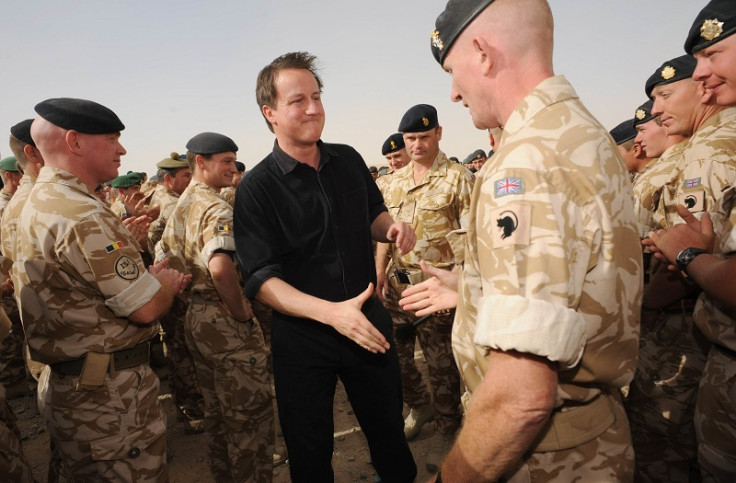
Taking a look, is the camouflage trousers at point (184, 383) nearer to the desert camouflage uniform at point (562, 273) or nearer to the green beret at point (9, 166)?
the green beret at point (9, 166)

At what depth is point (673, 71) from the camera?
3.34m

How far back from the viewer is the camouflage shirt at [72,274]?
7.31 ft

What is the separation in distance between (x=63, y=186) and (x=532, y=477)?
2.83m

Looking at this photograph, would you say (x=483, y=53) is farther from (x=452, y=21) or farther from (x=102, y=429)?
(x=102, y=429)

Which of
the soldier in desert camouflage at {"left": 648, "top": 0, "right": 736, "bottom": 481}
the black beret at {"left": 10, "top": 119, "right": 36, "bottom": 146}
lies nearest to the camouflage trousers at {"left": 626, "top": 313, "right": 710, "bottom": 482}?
Answer: the soldier in desert camouflage at {"left": 648, "top": 0, "right": 736, "bottom": 481}

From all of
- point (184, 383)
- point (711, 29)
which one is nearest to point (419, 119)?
point (711, 29)

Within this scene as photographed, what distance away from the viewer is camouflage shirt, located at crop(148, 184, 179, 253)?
6.55 meters

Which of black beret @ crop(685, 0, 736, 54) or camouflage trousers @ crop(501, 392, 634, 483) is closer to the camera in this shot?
camouflage trousers @ crop(501, 392, 634, 483)

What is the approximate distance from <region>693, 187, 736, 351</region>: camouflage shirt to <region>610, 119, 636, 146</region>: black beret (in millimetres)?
3385

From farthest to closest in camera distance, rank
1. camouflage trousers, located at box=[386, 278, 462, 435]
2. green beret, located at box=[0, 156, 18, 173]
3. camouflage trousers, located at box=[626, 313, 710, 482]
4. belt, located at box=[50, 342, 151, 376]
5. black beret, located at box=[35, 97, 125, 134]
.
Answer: green beret, located at box=[0, 156, 18, 173]
camouflage trousers, located at box=[386, 278, 462, 435]
camouflage trousers, located at box=[626, 313, 710, 482]
black beret, located at box=[35, 97, 125, 134]
belt, located at box=[50, 342, 151, 376]

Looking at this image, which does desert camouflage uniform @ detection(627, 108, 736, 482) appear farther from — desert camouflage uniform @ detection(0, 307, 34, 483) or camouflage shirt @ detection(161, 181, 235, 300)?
desert camouflage uniform @ detection(0, 307, 34, 483)

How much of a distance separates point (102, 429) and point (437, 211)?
346 cm

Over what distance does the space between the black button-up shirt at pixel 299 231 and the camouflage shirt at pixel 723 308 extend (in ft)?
6.17

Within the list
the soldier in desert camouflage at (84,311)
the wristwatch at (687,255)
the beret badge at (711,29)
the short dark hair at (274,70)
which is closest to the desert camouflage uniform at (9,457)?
the soldier in desert camouflage at (84,311)
